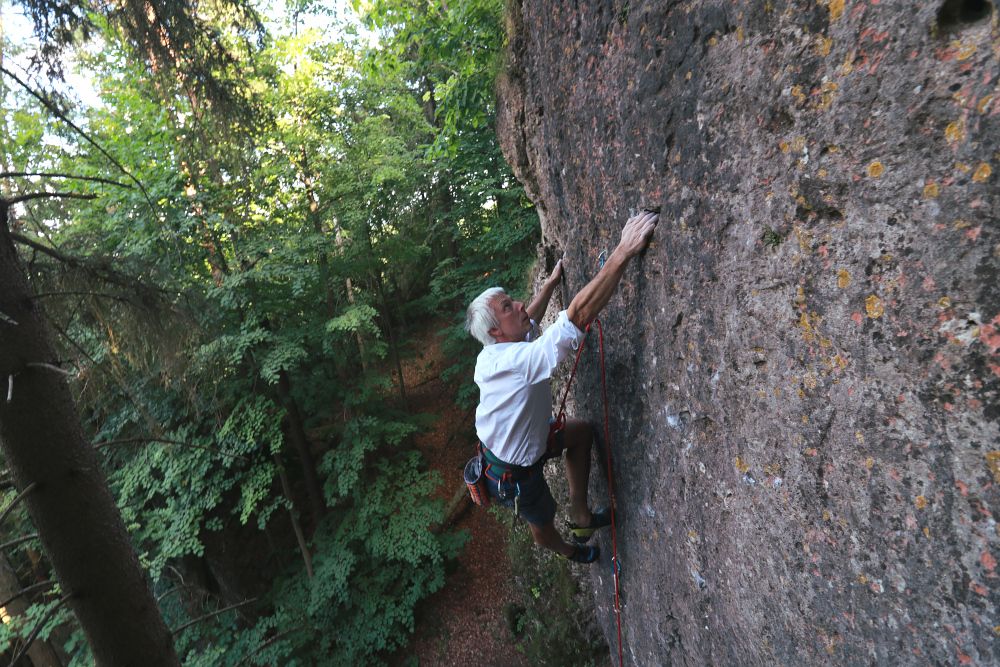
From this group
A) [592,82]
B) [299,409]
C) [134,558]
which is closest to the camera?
[592,82]

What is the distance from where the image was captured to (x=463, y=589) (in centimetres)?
845

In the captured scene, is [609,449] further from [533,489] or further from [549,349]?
[549,349]

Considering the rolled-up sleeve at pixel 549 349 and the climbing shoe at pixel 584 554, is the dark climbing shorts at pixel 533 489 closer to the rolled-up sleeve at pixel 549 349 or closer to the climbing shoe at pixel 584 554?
the climbing shoe at pixel 584 554

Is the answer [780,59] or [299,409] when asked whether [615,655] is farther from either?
[299,409]

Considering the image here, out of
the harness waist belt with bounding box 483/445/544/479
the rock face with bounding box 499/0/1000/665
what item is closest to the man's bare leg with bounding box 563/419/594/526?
the harness waist belt with bounding box 483/445/544/479

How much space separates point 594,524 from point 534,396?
1.14m

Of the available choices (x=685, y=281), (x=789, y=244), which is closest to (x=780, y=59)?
(x=789, y=244)

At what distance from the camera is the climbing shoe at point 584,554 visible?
3652 millimetres

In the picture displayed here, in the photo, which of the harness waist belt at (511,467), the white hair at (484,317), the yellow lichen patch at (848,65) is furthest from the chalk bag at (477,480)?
the yellow lichen patch at (848,65)

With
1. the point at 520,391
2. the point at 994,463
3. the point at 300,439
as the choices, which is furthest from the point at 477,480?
the point at 300,439

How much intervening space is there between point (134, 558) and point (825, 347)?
12.9 feet

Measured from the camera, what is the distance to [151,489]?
272 inches

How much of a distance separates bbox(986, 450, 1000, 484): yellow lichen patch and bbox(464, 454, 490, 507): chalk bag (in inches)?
104

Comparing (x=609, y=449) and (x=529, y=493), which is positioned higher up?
(x=609, y=449)
